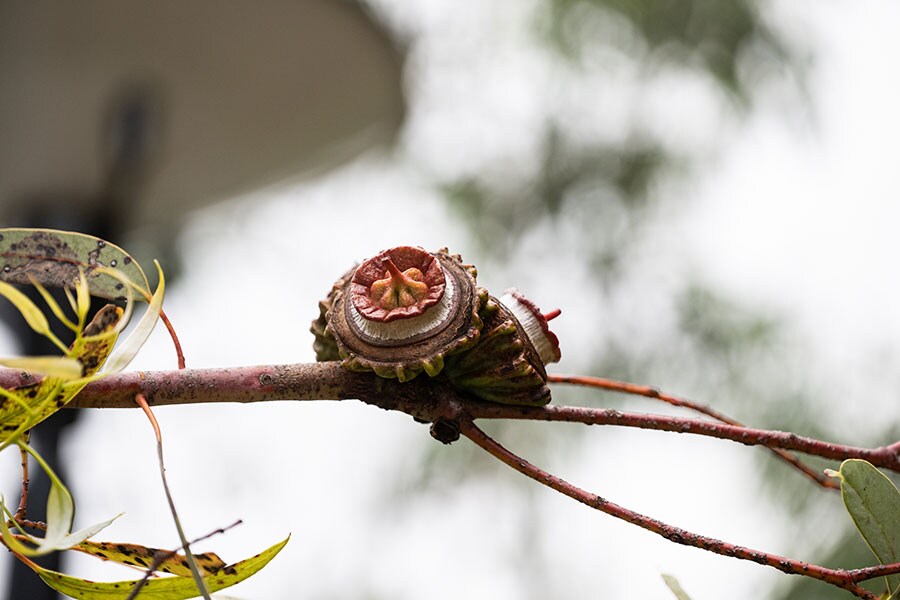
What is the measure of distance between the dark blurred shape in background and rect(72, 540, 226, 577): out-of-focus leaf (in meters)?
0.46

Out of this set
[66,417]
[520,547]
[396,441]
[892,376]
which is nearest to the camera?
[66,417]

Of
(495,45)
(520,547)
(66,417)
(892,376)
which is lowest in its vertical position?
(520,547)

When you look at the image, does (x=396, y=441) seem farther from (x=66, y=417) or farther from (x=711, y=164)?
(x=66, y=417)

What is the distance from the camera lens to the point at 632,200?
1.67 m

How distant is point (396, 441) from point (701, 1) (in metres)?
0.93

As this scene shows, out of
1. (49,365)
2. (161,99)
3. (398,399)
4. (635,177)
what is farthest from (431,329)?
(635,177)

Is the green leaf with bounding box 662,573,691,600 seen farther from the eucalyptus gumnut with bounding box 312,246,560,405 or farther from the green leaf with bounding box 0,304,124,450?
the green leaf with bounding box 0,304,124,450

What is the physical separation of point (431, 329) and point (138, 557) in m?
0.13

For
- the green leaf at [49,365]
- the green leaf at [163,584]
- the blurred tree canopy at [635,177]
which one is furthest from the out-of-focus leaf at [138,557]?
the blurred tree canopy at [635,177]

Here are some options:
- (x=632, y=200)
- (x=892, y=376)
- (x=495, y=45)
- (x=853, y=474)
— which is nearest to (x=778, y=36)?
(x=632, y=200)

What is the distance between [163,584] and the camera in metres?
0.31

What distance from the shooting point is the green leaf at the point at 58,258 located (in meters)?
0.33

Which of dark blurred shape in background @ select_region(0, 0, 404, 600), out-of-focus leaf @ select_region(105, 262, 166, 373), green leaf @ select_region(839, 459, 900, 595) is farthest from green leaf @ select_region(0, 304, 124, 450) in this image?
dark blurred shape in background @ select_region(0, 0, 404, 600)

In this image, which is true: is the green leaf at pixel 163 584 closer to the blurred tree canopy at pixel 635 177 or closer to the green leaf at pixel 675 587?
the green leaf at pixel 675 587
